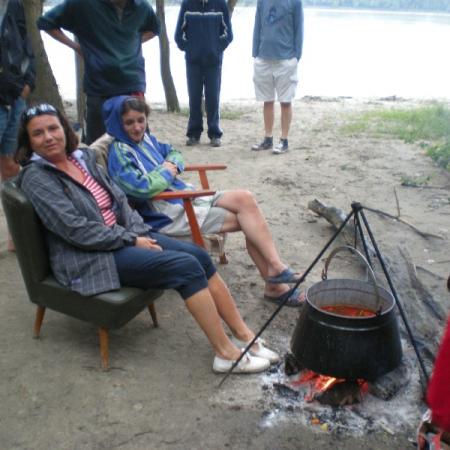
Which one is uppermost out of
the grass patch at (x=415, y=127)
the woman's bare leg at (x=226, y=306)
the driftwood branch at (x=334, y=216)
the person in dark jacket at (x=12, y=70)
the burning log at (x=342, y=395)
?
the person in dark jacket at (x=12, y=70)

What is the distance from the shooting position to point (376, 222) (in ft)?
16.5

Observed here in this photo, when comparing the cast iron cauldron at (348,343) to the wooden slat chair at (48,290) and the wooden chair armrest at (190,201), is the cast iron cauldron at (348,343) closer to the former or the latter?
the wooden slat chair at (48,290)

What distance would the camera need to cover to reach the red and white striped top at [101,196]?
3.06 meters

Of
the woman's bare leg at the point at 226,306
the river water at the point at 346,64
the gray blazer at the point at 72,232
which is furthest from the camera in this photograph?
the river water at the point at 346,64

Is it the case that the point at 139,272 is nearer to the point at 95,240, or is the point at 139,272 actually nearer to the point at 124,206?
the point at 95,240

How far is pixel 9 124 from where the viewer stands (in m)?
3.89

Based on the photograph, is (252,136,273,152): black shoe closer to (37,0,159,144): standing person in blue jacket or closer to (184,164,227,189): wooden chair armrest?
(37,0,159,144): standing person in blue jacket

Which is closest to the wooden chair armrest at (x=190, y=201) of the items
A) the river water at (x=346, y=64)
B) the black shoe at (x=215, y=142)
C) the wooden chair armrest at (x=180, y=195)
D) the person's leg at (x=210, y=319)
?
the wooden chair armrest at (x=180, y=195)

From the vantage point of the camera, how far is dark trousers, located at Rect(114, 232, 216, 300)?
2.78m

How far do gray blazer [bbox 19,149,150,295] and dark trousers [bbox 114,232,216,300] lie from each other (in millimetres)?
60

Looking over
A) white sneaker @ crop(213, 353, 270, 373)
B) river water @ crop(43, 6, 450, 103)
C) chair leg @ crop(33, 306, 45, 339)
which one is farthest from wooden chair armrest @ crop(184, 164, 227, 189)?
river water @ crop(43, 6, 450, 103)


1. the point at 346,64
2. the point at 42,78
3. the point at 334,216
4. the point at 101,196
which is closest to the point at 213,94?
the point at 42,78

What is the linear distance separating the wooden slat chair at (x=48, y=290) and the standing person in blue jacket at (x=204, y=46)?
185 inches

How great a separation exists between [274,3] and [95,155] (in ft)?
14.4
